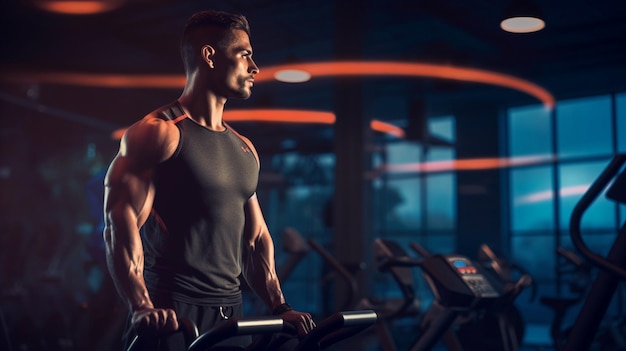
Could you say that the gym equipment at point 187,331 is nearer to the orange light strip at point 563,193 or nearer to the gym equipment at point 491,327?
the gym equipment at point 491,327

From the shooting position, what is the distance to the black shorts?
186 cm

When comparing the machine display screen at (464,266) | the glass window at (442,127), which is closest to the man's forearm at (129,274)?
the machine display screen at (464,266)

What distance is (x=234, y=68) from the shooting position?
6.93ft

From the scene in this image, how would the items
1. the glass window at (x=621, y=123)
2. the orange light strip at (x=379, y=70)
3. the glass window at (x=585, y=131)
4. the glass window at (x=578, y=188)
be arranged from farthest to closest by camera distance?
the glass window at (x=578, y=188) < the glass window at (x=585, y=131) < the glass window at (x=621, y=123) < the orange light strip at (x=379, y=70)

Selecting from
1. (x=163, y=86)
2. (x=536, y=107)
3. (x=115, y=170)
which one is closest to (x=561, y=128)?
(x=536, y=107)

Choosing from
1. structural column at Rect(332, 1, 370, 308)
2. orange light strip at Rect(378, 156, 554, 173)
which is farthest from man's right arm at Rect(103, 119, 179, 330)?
orange light strip at Rect(378, 156, 554, 173)

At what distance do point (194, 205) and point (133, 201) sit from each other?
179mm

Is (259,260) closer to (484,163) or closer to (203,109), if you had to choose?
(203,109)

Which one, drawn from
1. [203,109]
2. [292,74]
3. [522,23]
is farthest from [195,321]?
[292,74]

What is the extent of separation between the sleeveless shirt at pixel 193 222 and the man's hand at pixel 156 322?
10.0 inches

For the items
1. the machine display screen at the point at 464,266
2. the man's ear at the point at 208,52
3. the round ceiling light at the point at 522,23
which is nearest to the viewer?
the man's ear at the point at 208,52

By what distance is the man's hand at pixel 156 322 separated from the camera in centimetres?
169

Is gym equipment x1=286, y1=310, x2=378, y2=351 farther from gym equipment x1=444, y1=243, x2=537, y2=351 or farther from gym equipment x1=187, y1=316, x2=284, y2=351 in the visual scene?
gym equipment x1=444, y1=243, x2=537, y2=351

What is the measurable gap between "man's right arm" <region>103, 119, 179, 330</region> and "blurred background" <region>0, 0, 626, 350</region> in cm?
177
